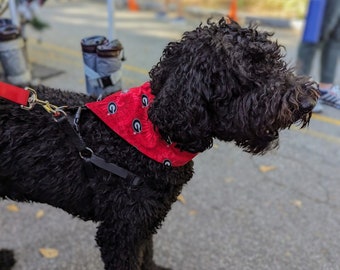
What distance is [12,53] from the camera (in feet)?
13.6

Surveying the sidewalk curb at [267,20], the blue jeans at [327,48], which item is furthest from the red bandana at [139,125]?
the sidewalk curb at [267,20]

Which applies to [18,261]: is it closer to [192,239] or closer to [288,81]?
[192,239]

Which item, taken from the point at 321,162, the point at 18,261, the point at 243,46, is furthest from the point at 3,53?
the point at 321,162

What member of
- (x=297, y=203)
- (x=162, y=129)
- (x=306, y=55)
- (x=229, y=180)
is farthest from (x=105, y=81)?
(x=306, y=55)

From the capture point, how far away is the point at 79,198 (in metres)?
2.19

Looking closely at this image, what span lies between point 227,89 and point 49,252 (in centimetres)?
198

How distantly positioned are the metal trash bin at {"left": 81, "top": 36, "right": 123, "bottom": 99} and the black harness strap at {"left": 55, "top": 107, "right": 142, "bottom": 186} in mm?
767

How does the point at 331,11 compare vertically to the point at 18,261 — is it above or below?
above

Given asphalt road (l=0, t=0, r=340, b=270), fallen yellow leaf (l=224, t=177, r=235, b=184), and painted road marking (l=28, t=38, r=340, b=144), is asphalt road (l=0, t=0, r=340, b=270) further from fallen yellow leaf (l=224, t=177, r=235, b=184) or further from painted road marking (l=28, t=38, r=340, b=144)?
painted road marking (l=28, t=38, r=340, b=144)

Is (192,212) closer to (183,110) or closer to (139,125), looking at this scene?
(139,125)

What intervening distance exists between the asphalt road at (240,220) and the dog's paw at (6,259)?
72 mm

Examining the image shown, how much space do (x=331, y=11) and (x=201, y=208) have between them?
3217mm

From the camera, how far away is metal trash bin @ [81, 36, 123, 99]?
9.31ft

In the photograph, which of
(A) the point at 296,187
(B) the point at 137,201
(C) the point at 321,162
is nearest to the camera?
(B) the point at 137,201
